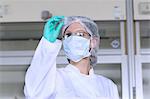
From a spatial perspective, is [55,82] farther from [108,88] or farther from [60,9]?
[60,9]

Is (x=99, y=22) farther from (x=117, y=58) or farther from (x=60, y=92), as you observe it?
(x=60, y=92)

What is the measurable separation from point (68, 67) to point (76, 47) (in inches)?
3.9

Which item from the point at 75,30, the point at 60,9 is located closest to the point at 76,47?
the point at 75,30

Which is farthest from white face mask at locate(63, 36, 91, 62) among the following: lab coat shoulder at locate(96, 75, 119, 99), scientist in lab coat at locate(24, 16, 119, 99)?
lab coat shoulder at locate(96, 75, 119, 99)

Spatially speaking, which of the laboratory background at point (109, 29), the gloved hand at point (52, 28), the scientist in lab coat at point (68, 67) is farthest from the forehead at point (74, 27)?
the laboratory background at point (109, 29)

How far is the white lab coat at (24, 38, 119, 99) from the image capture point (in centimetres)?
119

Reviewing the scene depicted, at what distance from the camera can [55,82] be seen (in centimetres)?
129

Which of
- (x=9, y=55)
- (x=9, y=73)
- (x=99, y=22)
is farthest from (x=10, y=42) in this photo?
(x=99, y=22)

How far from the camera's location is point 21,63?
84.2 inches

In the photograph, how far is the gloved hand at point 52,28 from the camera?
1199 mm

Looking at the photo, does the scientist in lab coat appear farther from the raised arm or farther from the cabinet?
the cabinet

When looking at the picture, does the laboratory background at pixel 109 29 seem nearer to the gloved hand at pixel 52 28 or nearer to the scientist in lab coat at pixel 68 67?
the scientist in lab coat at pixel 68 67

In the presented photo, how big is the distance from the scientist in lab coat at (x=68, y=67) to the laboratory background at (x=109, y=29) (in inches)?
22.8

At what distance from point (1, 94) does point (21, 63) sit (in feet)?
1.59
